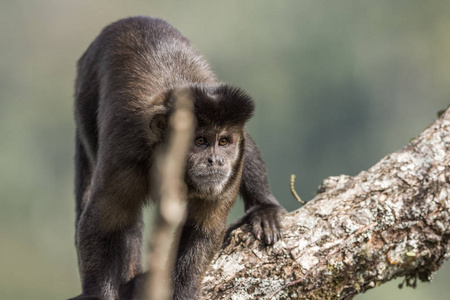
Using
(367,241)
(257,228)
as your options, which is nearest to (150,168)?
(257,228)

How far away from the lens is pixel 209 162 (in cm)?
463

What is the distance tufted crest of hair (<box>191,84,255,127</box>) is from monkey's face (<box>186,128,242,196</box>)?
0.08 meters

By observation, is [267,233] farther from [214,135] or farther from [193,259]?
[214,135]

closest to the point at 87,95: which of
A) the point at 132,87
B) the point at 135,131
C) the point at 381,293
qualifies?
A: the point at 132,87

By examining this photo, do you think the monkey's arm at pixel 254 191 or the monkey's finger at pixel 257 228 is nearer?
the monkey's finger at pixel 257 228

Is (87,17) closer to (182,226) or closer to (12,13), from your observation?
(12,13)

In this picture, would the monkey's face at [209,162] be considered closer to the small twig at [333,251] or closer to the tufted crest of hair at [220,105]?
the tufted crest of hair at [220,105]

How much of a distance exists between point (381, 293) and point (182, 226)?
2702 cm

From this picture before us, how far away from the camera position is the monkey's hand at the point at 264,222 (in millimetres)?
4863

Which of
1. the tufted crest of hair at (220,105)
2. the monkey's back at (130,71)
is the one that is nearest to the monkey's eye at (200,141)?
the tufted crest of hair at (220,105)

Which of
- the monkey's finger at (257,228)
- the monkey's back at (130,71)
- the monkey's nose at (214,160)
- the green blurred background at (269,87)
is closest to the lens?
the monkey's nose at (214,160)

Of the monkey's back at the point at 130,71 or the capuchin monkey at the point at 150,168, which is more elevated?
the monkey's back at the point at 130,71

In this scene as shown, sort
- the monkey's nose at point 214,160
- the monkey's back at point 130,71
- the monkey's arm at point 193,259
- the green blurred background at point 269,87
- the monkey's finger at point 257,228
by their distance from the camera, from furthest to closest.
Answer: the green blurred background at point 269,87 < the monkey's back at point 130,71 < the monkey's finger at point 257,228 < the monkey's arm at point 193,259 < the monkey's nose at point 214,160

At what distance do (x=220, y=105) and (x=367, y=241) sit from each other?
151cm
